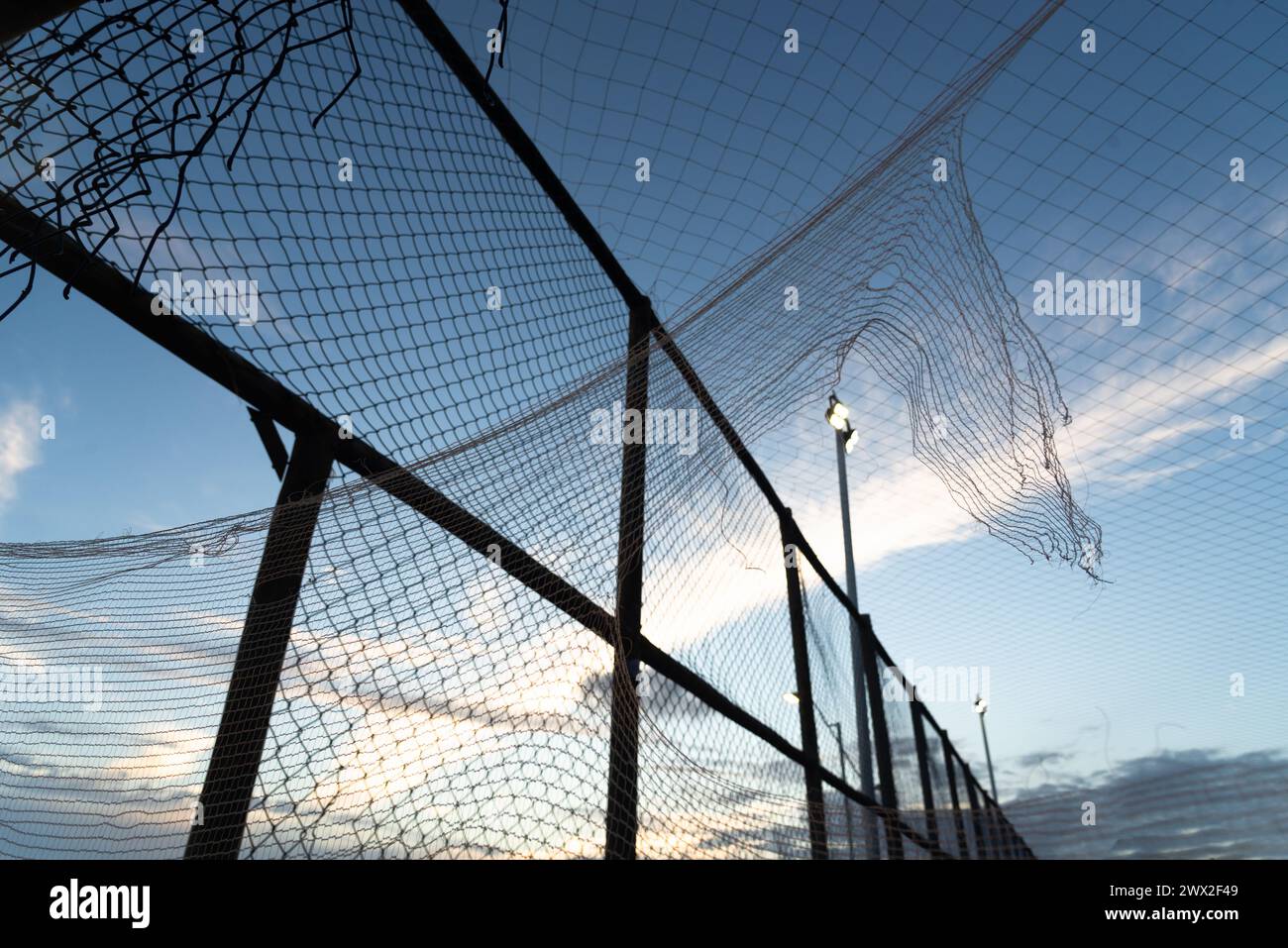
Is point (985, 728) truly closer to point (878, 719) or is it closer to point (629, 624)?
point (878, 719)

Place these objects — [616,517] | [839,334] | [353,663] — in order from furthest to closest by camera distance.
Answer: [616,517] < [839,334] < [353,663]

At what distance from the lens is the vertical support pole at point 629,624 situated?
242 cm

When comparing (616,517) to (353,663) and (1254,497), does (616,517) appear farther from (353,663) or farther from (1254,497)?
(1254,497)

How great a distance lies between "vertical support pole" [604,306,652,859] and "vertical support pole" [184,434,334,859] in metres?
1.07

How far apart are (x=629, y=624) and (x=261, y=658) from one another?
141 cm

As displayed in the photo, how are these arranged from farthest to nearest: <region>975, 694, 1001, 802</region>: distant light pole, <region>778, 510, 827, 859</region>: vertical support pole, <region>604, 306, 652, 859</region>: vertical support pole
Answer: <region>975, 694, 1001, 802</region>: distant light pole
<region>778, 510, 827, 859</region>: vertical support pole
<region>604, 306, 652, 859</region>: vertical support pole

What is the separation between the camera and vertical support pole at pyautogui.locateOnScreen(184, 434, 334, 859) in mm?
1685

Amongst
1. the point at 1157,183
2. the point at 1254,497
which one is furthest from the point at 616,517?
the point at 1254,497

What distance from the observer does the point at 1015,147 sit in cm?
332

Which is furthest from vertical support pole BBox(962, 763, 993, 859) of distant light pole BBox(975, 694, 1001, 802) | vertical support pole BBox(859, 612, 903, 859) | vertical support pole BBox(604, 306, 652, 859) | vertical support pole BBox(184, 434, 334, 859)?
distant light pole BBox(975, 694, 1001, 802)

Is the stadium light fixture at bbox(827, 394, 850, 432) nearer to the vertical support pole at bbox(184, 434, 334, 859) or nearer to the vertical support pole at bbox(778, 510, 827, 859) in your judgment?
the vertical support pole at bbox(778, 510, 827, 859)
